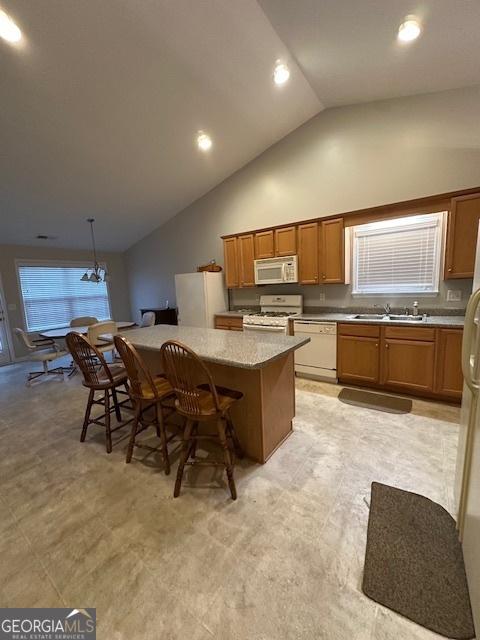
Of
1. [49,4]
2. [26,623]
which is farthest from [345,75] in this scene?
[26,623]

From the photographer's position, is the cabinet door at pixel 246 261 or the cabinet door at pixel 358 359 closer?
the cabinet door at pixel 358 359

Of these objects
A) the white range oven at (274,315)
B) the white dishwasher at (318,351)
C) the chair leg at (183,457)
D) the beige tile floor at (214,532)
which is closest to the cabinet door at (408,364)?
the beige tile floor at (214,532)

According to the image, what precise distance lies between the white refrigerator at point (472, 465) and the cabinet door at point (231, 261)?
12.0 ft

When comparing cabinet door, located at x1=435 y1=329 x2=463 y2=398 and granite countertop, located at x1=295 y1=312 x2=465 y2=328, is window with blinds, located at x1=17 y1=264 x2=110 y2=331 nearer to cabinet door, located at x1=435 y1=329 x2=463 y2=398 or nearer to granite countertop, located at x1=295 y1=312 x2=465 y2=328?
granite countertop, located at x1=295 y1=312 x2=465 y2=328

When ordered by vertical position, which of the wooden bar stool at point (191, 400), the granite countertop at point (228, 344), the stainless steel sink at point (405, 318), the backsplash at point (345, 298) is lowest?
the wooden bar stool at point (191, 400)

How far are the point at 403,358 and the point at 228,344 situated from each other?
217cm

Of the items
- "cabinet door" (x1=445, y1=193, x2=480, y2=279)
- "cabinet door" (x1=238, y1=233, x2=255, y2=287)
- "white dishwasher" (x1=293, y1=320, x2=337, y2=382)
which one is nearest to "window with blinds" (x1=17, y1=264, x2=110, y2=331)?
"cabinet door" (x1=238, y1=233, x2=255, y2=287)

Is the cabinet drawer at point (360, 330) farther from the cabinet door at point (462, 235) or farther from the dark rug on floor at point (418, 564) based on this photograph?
the dark rug on floor at point (418, 564)

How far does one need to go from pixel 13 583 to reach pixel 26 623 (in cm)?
24

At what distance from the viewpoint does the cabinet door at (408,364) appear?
2920mm

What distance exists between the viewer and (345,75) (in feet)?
9.74

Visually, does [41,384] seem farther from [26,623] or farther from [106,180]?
[26,623]

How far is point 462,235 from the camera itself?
2822 millimetres

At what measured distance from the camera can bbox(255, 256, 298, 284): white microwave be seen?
159 inches
